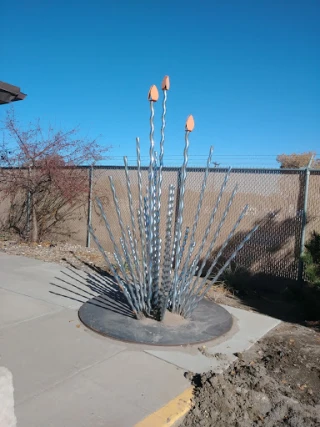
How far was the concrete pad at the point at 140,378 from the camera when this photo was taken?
2.90 meters

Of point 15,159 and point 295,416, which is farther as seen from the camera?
point 15,159

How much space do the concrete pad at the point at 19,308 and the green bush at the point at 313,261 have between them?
3180 mm

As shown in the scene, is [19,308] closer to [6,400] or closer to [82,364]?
[82,364]

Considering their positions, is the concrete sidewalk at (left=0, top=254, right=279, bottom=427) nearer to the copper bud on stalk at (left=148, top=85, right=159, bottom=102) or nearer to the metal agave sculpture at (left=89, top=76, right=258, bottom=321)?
the metal agave sculpture at (left=89, top=76, right=258, bottom=321)

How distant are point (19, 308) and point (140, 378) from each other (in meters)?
2.22

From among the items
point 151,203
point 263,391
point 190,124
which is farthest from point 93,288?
point 263,391

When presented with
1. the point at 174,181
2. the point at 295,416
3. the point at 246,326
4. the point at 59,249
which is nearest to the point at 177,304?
the point at 246,326

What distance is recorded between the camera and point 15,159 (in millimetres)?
8969

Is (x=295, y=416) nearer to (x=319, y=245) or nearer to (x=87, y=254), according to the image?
(x=319, y=245)

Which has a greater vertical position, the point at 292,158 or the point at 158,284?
the point at 292,158

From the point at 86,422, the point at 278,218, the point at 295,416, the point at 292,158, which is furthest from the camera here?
the point at 292,158

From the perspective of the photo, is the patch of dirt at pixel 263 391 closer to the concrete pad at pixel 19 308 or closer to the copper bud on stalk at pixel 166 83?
the concrete pad at pixel 19 308

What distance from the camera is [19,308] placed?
15.5 ft

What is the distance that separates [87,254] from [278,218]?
4.19 meters
